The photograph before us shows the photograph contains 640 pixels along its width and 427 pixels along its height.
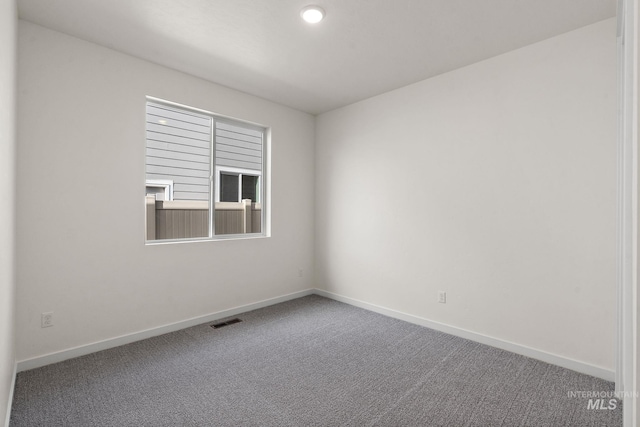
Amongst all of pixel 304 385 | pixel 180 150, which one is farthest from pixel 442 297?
pixel 180 150

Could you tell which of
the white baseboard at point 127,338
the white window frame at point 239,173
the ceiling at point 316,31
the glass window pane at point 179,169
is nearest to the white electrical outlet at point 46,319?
the white baseboard at point 127,338

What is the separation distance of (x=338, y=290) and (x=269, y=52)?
3.08 meters

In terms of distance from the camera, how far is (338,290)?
4352 mm

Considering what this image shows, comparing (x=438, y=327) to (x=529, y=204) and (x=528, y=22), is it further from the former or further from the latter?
(x=528, y=22)

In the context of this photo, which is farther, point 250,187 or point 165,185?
point 250,187

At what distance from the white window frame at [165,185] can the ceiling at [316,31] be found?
1184 millimetres

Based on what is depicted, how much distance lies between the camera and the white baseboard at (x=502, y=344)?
2.36 m

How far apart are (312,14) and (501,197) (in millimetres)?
2262

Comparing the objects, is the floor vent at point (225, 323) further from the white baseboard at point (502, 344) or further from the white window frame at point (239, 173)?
the white baseboard at point (502, 344)

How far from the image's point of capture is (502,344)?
283 centimetres

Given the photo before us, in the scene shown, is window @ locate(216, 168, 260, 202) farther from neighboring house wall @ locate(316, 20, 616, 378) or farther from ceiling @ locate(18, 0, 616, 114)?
neighboring house wall @ locate(316, 20, 616, 378)

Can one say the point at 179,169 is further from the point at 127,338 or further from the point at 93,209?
the point at 127,338

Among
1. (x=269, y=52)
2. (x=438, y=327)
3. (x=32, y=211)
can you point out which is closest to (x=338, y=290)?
(x=438, y=327)

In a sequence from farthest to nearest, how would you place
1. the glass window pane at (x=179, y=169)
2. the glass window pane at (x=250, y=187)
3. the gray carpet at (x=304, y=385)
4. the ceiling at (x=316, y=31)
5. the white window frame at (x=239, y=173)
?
the glass window pane at (x=250, y=187) < the white window frame at (x=239, y=173) < the glass window pane at (x=179, y=169) < the ceiling at (x=316, y=31) < the gray carpet at (x=304, y=385)
